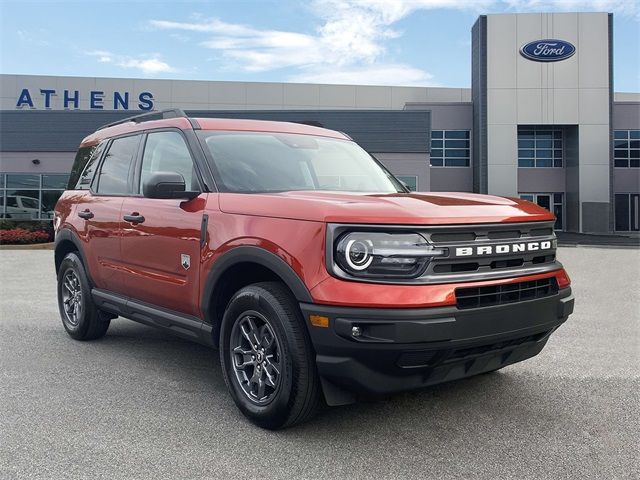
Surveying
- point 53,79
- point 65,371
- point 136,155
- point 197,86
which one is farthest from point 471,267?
point 53,79

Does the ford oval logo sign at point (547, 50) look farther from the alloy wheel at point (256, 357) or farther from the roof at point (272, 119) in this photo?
the alloy wheel at point (256, 357)

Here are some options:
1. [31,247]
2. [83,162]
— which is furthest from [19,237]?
[83,162]

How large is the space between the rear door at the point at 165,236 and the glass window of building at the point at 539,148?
34.4 m

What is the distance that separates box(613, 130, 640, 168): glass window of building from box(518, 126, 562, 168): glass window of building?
3433 mm

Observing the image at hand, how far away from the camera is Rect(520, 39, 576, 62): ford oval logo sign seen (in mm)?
33875

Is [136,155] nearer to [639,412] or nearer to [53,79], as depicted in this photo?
[639,412]

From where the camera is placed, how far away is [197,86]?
138 feet

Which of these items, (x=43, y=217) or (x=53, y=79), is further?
(x=53, y=79)

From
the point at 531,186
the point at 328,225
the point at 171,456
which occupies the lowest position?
the point at 171,456

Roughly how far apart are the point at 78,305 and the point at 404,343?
156 inches

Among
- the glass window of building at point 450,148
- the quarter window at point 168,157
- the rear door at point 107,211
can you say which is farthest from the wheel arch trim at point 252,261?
the glass window of building at point 450,148

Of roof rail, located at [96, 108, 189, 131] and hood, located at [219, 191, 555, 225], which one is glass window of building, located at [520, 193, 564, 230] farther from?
hood, located at [219, 191, 555, 225]

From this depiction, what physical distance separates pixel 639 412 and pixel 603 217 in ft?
112

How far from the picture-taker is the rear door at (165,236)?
394cm
